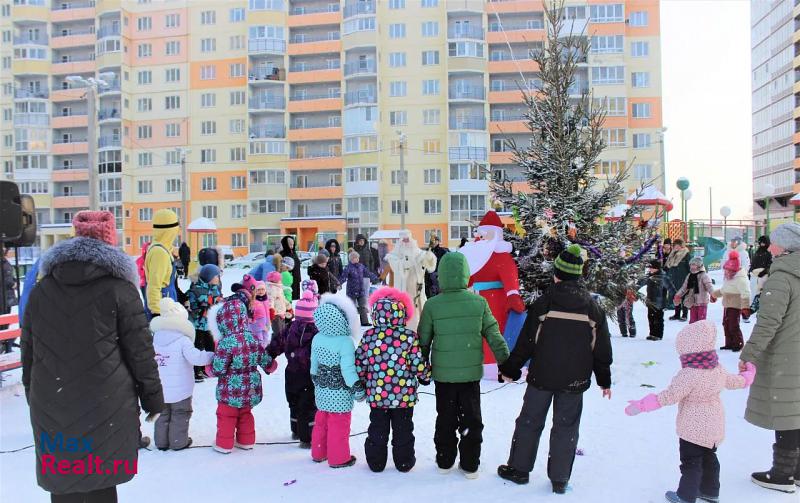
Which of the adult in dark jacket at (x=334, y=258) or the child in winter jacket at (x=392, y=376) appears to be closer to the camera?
the child in winter jacket at (x=392, y=376)

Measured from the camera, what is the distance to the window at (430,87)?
177 feet

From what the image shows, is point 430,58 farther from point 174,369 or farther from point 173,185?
point 174,369

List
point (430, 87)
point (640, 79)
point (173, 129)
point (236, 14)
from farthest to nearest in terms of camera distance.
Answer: point (173, 129), point (236, 14), point (430, 87), point (640, 79)

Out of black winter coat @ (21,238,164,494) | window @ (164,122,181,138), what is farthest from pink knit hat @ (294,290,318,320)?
window @ (164,122,181,138)

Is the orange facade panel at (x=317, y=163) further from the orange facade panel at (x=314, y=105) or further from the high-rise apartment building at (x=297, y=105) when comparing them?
the orange facade panel at (x=314, y=105)

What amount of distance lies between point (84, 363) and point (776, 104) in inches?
3303

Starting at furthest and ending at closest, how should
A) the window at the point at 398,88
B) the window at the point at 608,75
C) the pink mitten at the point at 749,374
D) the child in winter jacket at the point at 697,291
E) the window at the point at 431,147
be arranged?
the window at the point at 398,88, the window at the point at 431,147, the window at the point at 608,75, the child in winter jacket at the point at 697,291, the pink mitten at the point at 749,374

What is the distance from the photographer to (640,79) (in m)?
53.6

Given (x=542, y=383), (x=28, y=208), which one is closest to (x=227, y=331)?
(x=542, y=383)

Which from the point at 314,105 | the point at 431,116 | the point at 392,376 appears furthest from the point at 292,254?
the point at 314,105

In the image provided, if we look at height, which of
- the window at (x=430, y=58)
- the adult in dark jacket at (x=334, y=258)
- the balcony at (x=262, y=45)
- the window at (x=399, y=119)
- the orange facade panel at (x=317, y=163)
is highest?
the balcony at (x=262, y=45)

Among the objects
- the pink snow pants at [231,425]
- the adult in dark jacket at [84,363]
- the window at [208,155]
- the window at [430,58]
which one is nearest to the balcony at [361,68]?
the window at [430,58]

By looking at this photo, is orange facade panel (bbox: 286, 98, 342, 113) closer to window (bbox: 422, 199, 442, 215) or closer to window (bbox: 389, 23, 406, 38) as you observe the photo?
window (bbox: 389, 23, 406, 38)

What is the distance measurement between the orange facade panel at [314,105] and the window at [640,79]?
2596 cm
